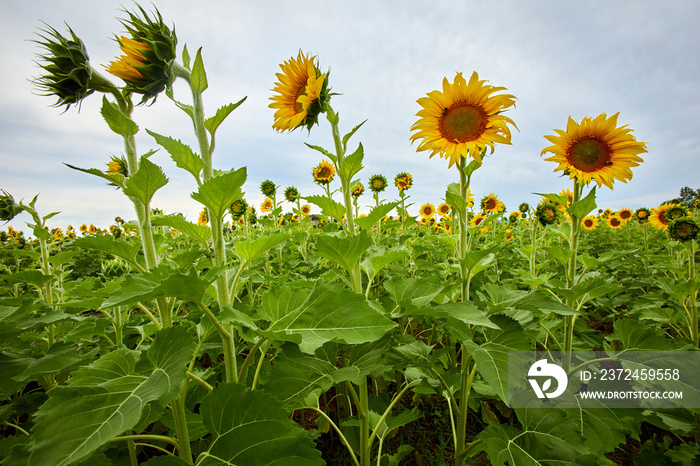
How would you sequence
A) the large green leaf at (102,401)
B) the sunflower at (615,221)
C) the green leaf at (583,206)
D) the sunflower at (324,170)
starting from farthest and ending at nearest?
the sunflower at (615,221) → the sunflower at (324,170) → the green leaf at (583,206) → the large green leaf at (102,401)

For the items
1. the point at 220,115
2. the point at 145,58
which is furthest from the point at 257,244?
the point at 145,58

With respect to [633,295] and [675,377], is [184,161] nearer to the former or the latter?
[675,377]

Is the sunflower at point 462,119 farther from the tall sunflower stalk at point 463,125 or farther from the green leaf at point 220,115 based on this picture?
the green leaf at point 220,115

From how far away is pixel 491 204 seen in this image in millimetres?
6590

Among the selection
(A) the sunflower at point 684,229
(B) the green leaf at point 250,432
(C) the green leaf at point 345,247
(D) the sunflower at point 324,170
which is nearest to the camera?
(B) the green leaf at point 250,432

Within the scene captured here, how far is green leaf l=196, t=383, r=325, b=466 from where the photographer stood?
907 millimetres

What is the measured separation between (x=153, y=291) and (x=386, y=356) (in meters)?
1.07

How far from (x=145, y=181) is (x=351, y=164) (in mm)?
925

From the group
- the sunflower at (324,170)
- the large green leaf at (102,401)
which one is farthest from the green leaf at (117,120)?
the sunflower at (324,170)

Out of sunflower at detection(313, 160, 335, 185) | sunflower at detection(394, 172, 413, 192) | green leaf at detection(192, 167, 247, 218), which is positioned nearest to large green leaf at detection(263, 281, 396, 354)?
green leaf at detection(192, 167, 247, 218)

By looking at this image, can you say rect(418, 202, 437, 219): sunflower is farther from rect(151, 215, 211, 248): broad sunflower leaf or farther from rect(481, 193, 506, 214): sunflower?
rect(151, 215, 211, 248): broad sunflower leaf

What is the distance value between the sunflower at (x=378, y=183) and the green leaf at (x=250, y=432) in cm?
493

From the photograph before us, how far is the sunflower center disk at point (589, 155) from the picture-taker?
2003 millimetres

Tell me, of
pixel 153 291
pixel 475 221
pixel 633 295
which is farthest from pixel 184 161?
pixel 475 221
